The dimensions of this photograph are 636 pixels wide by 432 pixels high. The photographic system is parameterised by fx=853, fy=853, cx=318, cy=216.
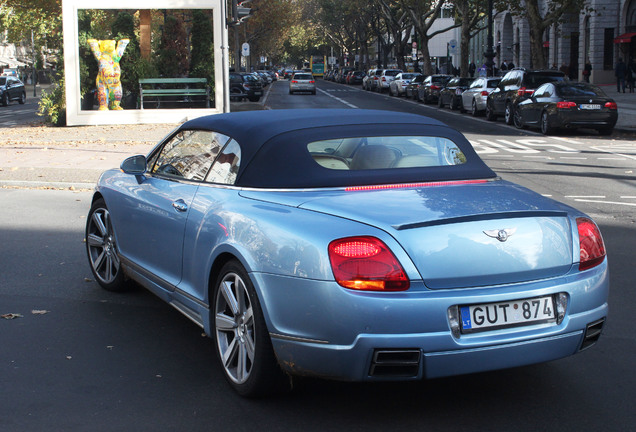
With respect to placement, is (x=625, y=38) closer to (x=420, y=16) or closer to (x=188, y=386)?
(x=420, y=16)

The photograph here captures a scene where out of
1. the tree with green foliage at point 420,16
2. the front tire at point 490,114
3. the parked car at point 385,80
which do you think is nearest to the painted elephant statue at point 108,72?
the front tire at point 490,114

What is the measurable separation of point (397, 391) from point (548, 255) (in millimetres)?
1082

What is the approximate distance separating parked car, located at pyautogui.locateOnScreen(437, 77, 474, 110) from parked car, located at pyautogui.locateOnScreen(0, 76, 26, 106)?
78.8 feet

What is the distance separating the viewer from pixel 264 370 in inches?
161

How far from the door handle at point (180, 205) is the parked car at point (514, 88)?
70.1 feet

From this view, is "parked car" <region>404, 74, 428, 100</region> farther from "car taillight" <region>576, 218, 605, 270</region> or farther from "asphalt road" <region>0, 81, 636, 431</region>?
"car taillight" <region>576, 218, 605, 270</region>

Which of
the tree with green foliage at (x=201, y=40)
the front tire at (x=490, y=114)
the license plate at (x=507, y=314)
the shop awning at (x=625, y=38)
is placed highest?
the shop awning at (x=625, y=38)

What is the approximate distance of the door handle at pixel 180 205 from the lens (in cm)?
494

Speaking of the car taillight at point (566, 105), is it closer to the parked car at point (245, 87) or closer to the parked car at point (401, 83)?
the parked car at point (245, 87)

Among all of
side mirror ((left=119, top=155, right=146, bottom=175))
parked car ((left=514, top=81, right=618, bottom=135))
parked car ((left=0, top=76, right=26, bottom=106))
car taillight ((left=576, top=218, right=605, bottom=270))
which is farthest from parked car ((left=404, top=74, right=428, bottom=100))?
car taillight ((left=576, top=218, right=605, bottom=270))

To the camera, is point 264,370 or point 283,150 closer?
point 264,370

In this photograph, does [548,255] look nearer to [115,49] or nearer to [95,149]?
[95,149]

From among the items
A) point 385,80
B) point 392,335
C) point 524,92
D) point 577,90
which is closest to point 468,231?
point 392,335

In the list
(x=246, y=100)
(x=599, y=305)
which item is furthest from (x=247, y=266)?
(x=246, y=100)
